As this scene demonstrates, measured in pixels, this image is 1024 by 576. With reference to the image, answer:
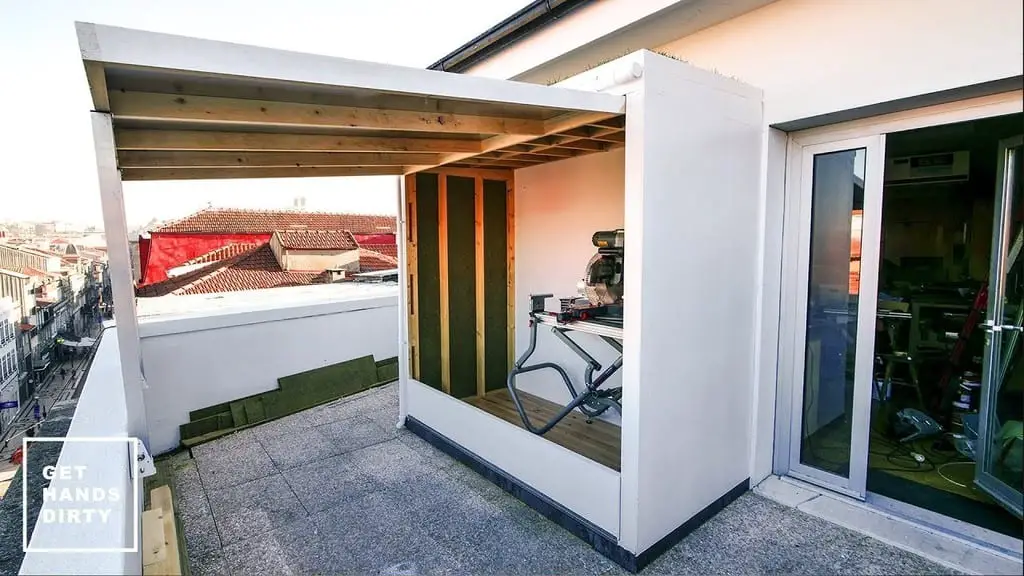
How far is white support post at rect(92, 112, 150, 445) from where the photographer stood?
1.73 m

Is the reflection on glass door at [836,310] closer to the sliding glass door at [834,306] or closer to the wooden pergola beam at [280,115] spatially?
the sliding glass door at [834,306]

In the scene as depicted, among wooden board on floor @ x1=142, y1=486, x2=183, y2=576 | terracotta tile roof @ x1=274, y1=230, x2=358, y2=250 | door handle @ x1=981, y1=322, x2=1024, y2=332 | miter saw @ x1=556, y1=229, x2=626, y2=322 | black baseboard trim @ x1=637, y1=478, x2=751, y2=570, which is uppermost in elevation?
terracotta tile roof @ x1=274, y1=230, x2=358, y2=250

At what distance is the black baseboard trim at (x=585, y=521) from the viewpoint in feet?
8.46

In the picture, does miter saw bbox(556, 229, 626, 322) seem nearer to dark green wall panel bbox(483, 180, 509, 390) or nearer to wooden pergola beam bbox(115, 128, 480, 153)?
wooden pergola beam bbox(115, 128, 480, 153)

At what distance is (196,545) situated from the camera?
2859 millimetres

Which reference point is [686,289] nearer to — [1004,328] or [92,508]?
[1004,328]

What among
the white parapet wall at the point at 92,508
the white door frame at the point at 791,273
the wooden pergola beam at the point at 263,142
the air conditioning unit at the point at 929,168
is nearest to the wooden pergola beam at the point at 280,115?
the wooden pergola beam at the point at 263,142

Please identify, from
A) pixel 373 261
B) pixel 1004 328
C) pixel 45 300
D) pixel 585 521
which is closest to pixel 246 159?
pixel 45 300

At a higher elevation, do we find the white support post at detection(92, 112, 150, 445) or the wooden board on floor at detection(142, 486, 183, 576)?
the white support post at detection(92, 112, 150, 445)

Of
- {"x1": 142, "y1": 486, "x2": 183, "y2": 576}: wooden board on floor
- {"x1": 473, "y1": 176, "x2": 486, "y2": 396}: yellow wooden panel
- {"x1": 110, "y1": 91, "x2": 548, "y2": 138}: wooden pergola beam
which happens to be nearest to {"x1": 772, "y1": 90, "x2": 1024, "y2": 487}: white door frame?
{"x1": 110, "y1": 91, "x2": 548, "y2": 138}: wooden pergola beam

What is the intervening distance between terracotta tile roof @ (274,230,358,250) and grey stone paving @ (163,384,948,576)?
9895 millimetres

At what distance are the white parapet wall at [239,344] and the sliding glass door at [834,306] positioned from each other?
4.78m

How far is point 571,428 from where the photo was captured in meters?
4.27

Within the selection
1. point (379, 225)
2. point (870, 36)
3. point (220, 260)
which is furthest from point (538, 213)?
point (379, 225)
